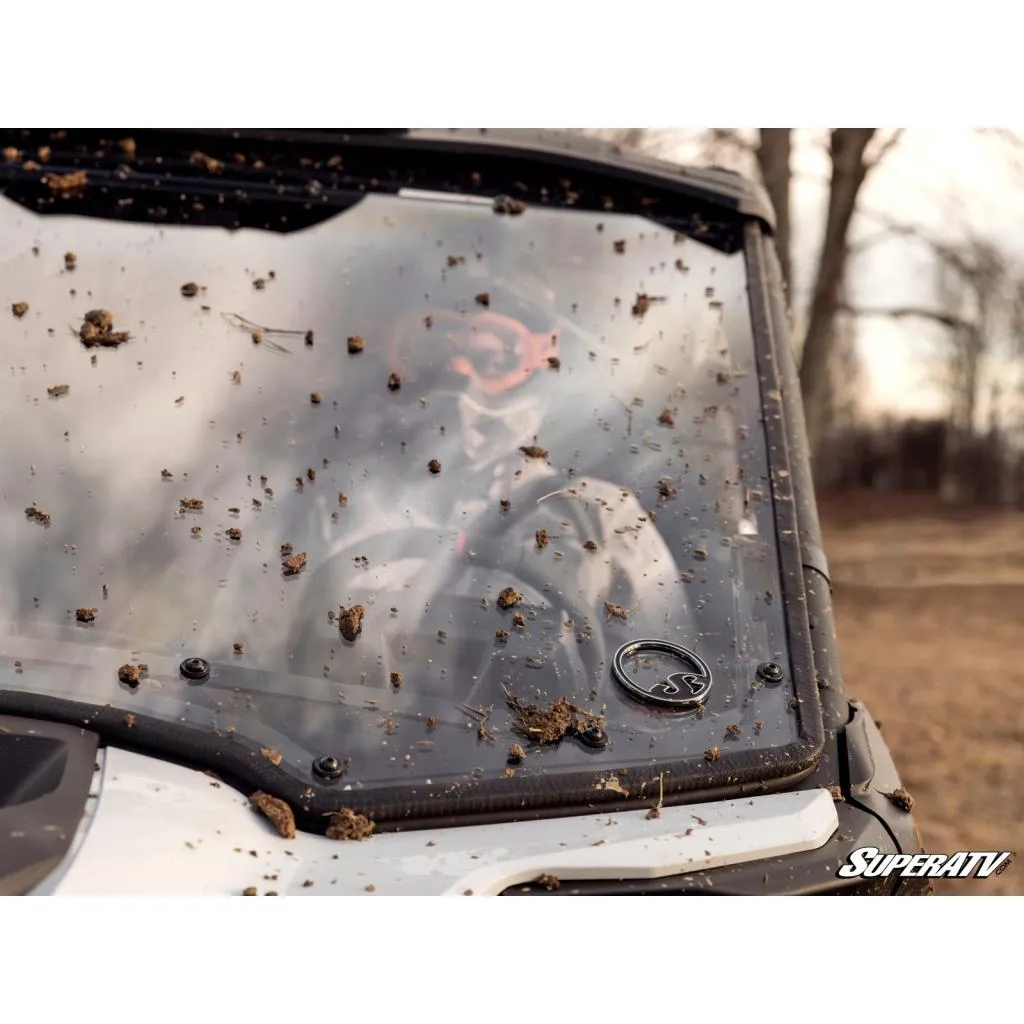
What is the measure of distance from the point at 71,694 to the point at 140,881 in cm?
37

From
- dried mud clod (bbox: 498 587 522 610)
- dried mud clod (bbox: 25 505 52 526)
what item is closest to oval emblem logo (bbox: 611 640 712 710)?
dried mud clod (bbox: 498 587 522 610)

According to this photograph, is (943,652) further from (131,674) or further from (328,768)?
(131,674)

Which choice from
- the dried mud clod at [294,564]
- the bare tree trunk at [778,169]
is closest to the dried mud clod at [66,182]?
the dried mud clod at [294,564]

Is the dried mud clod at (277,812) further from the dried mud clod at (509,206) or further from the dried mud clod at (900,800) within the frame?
the dried mud clod at (509,206)

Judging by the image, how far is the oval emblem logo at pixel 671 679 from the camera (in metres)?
1.87

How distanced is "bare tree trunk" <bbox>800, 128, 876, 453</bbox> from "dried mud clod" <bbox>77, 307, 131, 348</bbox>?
598 cm

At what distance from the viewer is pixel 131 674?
1.74 metres

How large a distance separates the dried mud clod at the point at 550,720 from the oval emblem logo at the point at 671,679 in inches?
3.9

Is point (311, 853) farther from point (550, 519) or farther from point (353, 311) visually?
point (353, 311)

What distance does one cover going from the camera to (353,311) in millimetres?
2379

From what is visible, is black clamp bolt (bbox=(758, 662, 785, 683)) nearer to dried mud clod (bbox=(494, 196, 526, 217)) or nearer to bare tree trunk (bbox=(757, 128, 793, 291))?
dried mud clod (bbox=(494, 196, 526, 217))

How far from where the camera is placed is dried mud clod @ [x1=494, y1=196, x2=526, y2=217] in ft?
8.76

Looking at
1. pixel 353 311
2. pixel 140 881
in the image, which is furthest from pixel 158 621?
pixel 353 311

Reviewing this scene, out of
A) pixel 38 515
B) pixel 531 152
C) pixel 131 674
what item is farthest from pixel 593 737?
pixel 531 152
